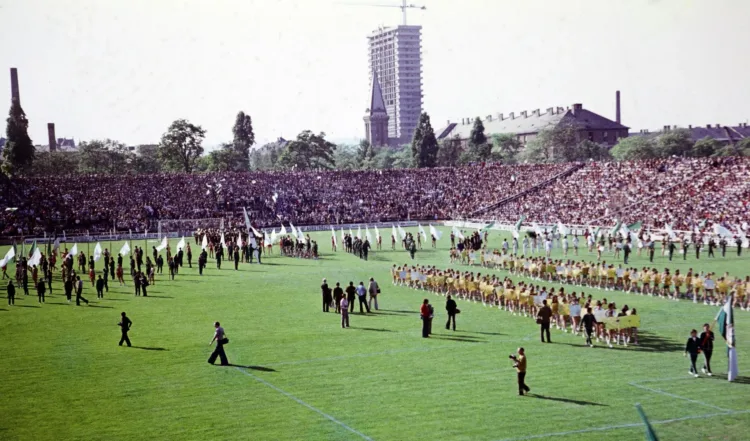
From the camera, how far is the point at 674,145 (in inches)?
4446

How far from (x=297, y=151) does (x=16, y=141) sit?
4636 cm

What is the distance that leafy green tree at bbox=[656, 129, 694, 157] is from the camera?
11288cm

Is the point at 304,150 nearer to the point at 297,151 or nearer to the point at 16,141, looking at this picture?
the point at 297,151

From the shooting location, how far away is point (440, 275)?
32.5 metres

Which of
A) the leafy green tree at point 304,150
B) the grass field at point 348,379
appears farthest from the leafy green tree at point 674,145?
the grass field at point 348,379

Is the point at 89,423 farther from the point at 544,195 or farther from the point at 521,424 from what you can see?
the point at 544,195

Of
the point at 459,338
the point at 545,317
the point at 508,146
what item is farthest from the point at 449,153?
the point at 545,317

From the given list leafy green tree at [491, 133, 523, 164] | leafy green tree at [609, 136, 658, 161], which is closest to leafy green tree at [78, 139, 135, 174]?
leafy green tree at [491, 133, 523, 164]

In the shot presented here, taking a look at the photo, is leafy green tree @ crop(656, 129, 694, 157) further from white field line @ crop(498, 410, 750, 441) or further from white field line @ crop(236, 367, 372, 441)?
white field line @ crop(236, 367, 372, 441)

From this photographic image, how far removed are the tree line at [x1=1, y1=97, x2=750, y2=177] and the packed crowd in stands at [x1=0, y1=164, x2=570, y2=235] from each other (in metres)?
21.7

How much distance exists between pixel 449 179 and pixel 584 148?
Answer: 4105cm

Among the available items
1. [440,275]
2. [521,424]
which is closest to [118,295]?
[440,275]

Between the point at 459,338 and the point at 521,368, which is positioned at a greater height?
the point at 521,368

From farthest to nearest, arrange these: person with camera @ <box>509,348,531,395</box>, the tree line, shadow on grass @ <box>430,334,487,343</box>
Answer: the tree line, shadow on grass @ <box>430,334,487,343</box>, person with camera @ <box>509,348,531,395</box>
